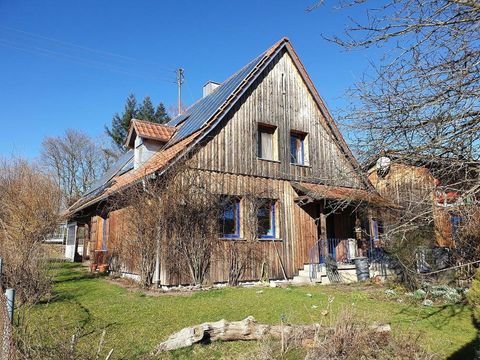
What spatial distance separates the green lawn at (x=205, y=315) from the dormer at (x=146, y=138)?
6310 millimetres

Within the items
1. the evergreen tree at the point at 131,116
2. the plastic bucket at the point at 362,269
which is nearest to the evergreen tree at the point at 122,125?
the evergreen tree at the point at 131,116

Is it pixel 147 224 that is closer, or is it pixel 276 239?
pixel 147 224

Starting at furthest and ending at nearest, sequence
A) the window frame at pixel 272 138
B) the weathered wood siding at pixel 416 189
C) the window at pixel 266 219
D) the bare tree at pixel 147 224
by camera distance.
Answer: the window frame at pixel 272 138, the window at pixel 266 219, the bare tree at pixel 147 224, the weathered wood siding at pixel 416 189

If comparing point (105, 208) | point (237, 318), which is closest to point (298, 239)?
point (237, 318)

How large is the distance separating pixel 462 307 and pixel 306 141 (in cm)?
929

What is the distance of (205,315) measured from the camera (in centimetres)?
787

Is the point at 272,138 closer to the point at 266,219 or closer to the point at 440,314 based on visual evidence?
the point at 266,219

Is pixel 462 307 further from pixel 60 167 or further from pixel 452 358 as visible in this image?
pixel 60 167

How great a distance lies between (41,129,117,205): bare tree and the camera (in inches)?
1807

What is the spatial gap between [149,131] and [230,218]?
5.61 metres

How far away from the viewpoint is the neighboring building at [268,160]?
44.1ft

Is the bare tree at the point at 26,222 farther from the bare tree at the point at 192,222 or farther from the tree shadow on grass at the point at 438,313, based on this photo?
the tree shadow on grass at the point at 438,313

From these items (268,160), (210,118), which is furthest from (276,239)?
(210,118)

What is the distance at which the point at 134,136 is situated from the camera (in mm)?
17016
